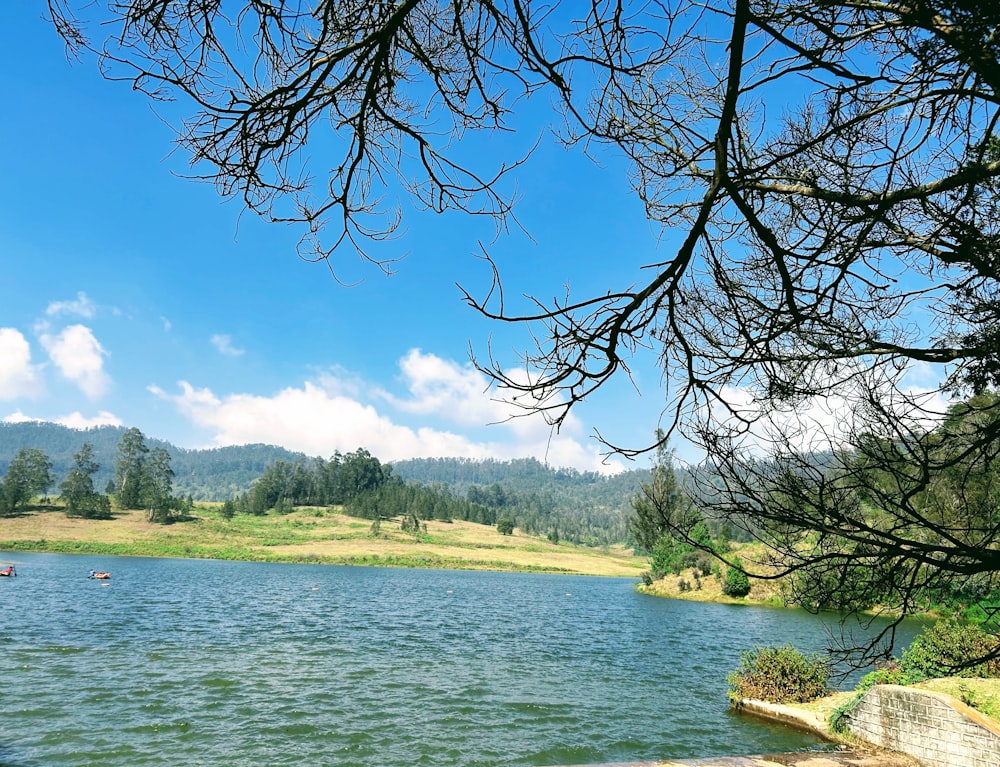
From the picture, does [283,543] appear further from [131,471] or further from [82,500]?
[131,471]

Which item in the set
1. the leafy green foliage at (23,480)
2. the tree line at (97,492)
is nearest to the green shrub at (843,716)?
the tree line at (97,492)

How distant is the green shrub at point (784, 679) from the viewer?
13.0m

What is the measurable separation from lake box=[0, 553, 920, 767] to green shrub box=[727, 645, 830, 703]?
0.77m

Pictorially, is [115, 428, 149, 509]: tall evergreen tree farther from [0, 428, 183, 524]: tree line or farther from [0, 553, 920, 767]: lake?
[0, 553, 920, 767]: lake

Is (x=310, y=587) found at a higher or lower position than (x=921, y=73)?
lower

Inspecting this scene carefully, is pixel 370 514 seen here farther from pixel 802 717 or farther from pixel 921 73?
pixel 921 73

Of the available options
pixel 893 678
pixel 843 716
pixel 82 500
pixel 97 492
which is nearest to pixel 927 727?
pixel 843 716

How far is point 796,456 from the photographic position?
2.78 m

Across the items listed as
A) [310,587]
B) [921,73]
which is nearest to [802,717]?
[921,73]

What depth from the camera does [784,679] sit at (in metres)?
13.2

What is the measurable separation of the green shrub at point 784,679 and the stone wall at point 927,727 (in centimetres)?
300

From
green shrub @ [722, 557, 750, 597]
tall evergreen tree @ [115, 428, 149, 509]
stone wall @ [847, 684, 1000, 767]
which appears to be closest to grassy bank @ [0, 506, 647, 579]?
tall evergreen tree @ [115, 428, 149, 509]

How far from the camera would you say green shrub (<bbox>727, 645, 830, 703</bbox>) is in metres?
13.0

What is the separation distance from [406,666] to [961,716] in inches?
529
